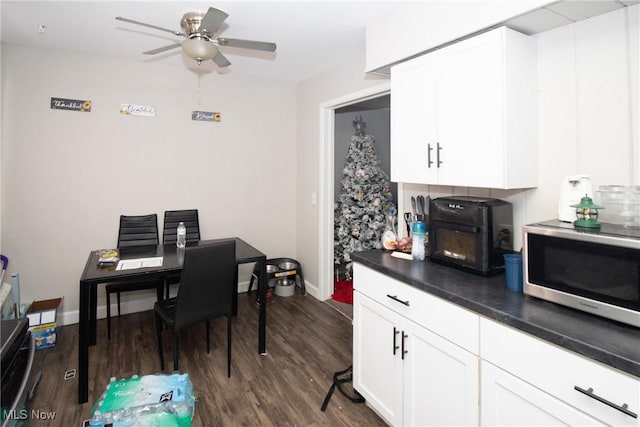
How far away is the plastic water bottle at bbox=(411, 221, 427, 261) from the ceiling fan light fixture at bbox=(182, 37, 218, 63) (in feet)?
5.95

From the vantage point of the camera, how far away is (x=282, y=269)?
13.0 ft

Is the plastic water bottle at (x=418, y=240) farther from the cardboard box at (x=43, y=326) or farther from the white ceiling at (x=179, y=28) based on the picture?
the cardboard box at (x=43, y=326)

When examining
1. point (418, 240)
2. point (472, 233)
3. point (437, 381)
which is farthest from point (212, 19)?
point (437, 381)

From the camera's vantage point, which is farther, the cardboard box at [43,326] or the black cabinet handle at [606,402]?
the cardboard box at [43,326]

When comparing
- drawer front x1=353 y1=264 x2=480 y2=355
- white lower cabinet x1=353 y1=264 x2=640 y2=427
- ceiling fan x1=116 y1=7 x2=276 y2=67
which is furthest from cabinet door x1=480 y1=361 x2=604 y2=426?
ceiling fan x1=116 y1=7 x2=276 y2=67

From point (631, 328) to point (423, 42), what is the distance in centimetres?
164

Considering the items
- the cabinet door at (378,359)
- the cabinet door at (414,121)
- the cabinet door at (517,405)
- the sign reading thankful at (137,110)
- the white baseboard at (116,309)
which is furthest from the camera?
the sign reading thankful at (137,110)

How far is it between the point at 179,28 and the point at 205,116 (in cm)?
119

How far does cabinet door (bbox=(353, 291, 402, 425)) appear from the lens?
5.80ft

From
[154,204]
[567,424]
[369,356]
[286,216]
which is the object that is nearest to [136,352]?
[154,204]

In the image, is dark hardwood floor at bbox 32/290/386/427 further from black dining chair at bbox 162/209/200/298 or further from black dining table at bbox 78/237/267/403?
black dining chair at bbox 162/209/200/298

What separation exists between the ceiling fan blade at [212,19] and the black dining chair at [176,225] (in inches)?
74.4

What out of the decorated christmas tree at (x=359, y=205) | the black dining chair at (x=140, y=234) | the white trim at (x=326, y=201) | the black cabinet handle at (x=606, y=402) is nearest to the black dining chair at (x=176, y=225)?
the black dining chair at (x=140, y=234)

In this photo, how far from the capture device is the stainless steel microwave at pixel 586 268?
3.67ft
